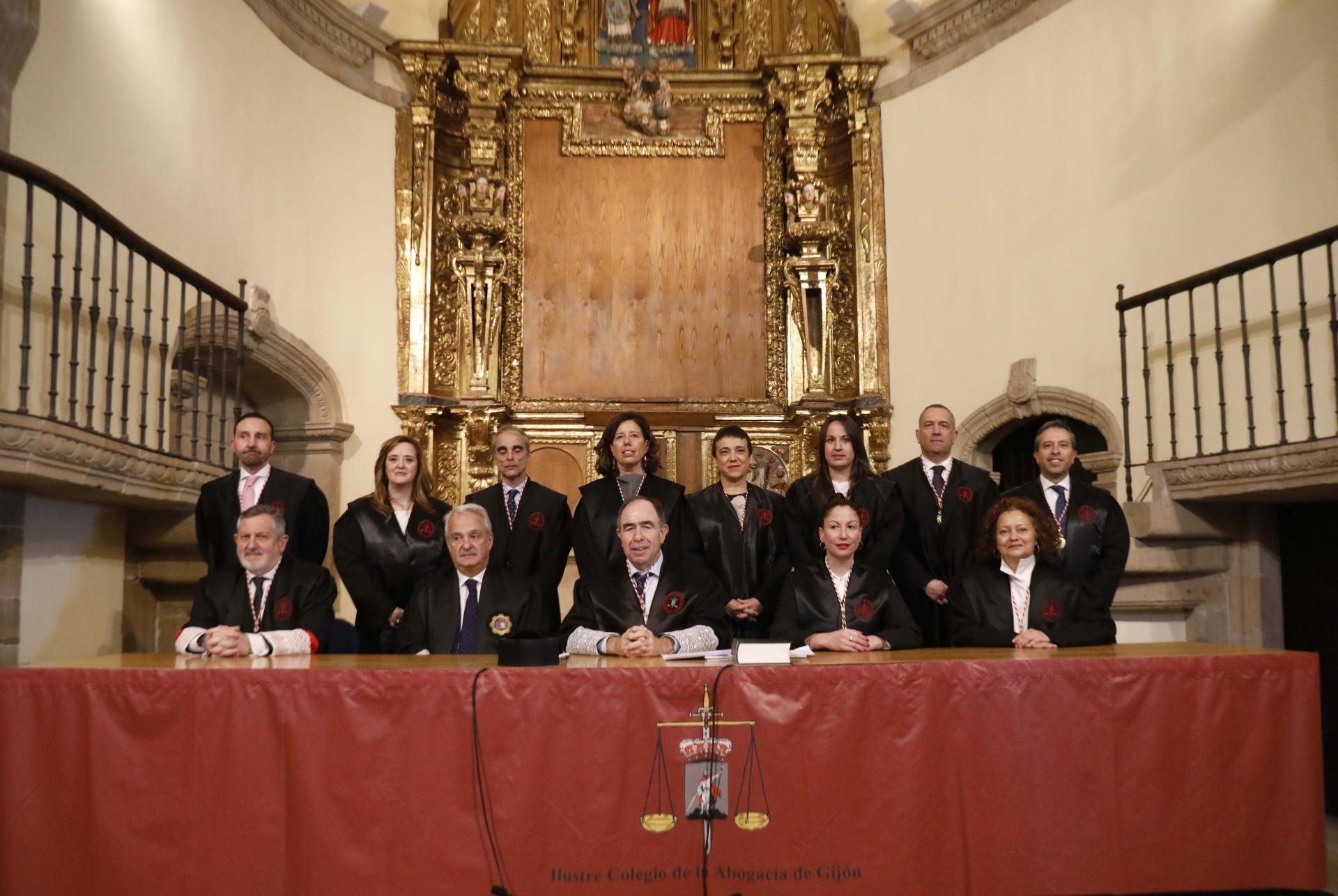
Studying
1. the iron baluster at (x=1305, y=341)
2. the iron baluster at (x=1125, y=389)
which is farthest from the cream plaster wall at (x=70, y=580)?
the iron baluster at (x=1305, y=341)

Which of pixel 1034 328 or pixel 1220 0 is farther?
pixel 1034 328

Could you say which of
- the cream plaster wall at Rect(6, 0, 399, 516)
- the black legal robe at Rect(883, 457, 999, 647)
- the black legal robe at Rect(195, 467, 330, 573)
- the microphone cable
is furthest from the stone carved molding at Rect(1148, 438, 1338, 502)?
the cream plaster wall at Rect(6, 0, 399, 516)

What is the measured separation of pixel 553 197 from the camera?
29.3ft

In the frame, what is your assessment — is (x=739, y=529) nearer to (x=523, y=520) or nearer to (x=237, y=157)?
(x=523, y=520)

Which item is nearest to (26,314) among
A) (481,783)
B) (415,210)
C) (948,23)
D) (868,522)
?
(481,783)

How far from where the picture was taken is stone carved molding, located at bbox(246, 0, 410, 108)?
306 inches

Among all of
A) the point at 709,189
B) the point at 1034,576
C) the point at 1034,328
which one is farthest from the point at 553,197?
the point at 1034,576

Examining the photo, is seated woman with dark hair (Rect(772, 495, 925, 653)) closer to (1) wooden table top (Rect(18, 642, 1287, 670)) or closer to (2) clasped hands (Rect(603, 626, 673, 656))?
(1) wooden table top (Rect(18, 642, 1287, 670))

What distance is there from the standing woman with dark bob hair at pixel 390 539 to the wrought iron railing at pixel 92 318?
104 centimetres

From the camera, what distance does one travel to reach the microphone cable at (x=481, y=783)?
2.96m

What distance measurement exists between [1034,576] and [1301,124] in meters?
3.55

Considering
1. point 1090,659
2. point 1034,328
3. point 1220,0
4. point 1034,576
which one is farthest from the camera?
point 1034,328

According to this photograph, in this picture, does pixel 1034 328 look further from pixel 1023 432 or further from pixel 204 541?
pixel 204 541

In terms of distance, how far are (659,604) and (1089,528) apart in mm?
1957
